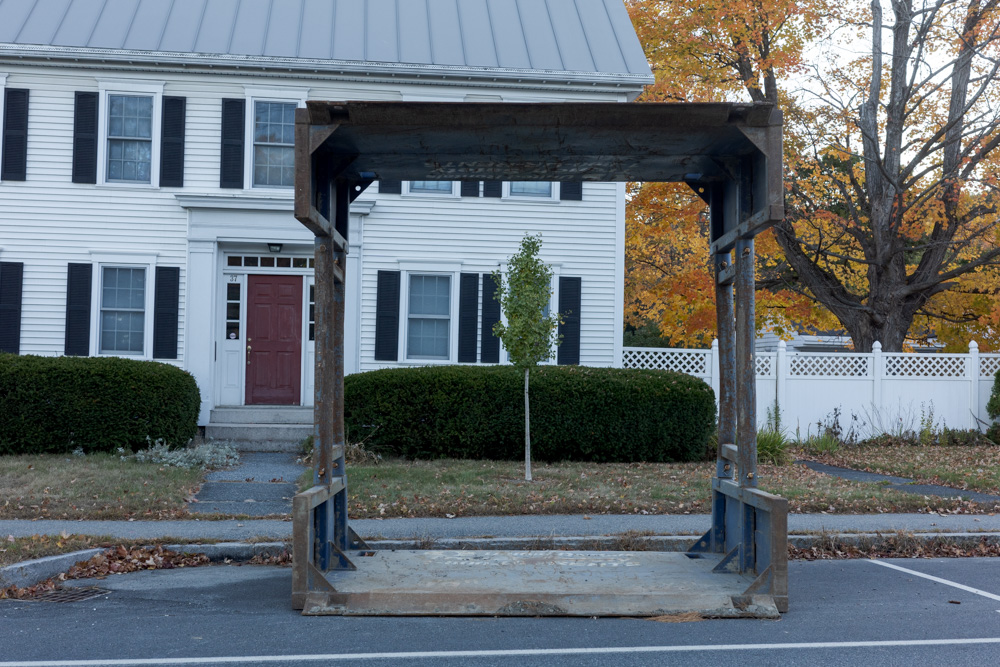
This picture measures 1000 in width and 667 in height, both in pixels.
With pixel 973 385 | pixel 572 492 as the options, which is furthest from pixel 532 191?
pixel 973 385

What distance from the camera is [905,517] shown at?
9586 millimetres

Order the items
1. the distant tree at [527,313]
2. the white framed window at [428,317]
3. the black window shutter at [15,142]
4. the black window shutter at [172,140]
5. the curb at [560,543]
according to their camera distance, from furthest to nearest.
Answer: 1. the white framed window at [428,317]
2. the black window shutter at [172,140]
3. the black window shutter at [15,142]
4. the distant tree at [527,313]
5. the curb at [560,543]

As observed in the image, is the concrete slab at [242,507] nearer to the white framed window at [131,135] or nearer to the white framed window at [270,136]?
the white framed window at [270,136]

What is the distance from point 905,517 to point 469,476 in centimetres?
508

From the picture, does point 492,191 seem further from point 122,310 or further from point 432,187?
point 122,310

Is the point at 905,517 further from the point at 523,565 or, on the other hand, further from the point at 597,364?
the point at 597,364

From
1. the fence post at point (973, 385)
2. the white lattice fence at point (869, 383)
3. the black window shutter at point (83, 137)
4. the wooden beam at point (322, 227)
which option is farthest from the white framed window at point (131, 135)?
the fence post at point (973, 385)

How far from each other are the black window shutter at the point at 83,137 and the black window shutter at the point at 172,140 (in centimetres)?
115

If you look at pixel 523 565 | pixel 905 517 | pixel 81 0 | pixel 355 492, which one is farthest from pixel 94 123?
pixel 905 517

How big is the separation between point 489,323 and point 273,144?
489 cm

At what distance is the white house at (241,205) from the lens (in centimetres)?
1523

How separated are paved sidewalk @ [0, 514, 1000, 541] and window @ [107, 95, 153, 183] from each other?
837 centimetres

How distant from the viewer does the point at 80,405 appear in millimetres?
13281

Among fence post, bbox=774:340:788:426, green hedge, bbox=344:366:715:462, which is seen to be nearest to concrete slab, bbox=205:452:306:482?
green hedge, bbox=344:366:715:462
